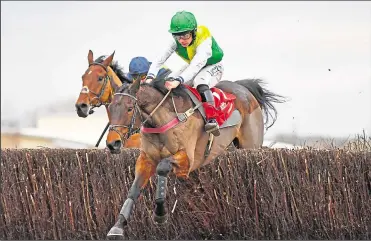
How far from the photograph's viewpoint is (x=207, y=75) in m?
8.93

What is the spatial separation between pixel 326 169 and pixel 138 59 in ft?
10.1

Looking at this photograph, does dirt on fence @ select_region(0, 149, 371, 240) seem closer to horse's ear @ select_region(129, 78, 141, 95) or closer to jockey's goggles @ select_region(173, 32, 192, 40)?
horse's ear @ select_region(129, 78, 141, 95)

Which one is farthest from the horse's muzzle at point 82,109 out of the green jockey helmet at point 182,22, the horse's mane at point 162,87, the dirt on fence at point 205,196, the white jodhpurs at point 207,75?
the green jockey helmet at point 182,22

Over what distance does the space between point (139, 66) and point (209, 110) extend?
2.56 meters

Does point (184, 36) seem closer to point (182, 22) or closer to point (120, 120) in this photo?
point (182, 22)

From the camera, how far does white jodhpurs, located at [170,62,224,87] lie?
8859 mm

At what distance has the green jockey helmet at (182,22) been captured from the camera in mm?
8195

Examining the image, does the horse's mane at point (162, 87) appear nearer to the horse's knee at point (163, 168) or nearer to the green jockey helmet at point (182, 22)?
the green jockey helmet at point (182, 22)

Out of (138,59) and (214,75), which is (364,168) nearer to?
(214,75)

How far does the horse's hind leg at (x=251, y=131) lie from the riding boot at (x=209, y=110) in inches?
58.1

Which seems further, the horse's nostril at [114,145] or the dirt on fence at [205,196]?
the dirt on fence at [205,196]

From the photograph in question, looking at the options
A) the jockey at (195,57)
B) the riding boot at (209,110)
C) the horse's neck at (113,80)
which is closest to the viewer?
the jockey at (195,57)

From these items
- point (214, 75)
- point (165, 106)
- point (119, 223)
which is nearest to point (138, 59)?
point (214, 75)

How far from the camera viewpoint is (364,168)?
30.8 feet
